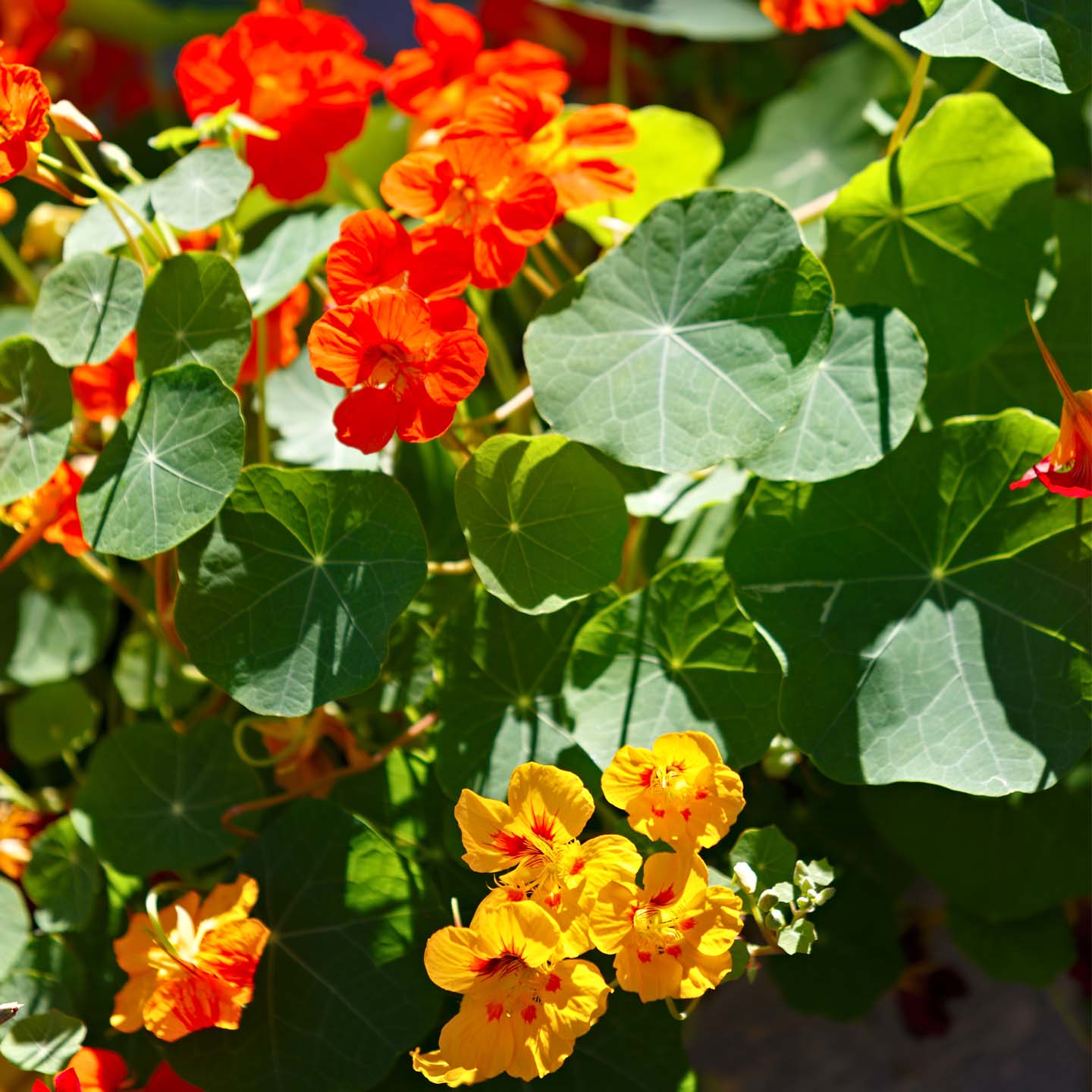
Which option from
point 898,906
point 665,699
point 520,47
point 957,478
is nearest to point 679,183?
point 520,47

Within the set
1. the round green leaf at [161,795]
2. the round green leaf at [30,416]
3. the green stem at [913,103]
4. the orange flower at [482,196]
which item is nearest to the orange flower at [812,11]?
the green stem at [913,103]

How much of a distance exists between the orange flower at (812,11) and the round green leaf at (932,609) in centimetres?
36

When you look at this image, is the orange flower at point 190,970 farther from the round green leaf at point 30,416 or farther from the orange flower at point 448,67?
the orange flower at point 448,67

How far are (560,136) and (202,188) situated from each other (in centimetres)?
29

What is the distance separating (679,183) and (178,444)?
1.89 ft

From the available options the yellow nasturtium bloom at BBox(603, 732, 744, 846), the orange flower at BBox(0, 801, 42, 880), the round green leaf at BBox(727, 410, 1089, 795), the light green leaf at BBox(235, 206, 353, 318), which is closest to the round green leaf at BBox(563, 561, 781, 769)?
the round green leaf at BBox(727, 410, 1089, 795)

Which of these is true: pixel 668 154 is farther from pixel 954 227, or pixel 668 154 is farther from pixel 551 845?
pixel 551 845

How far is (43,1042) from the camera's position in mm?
754

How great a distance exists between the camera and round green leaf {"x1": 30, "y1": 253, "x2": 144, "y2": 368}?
0.77 m

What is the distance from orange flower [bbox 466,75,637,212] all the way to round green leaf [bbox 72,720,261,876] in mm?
543

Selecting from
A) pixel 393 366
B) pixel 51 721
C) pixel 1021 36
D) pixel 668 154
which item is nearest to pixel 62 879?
pixel 51 721

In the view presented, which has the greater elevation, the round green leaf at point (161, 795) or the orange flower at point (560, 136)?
the orange flower at point (560, 136)

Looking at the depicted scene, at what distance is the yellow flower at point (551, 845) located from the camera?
23.3 inches

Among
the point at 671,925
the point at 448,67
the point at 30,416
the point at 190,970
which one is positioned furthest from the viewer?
the point at 448,67
